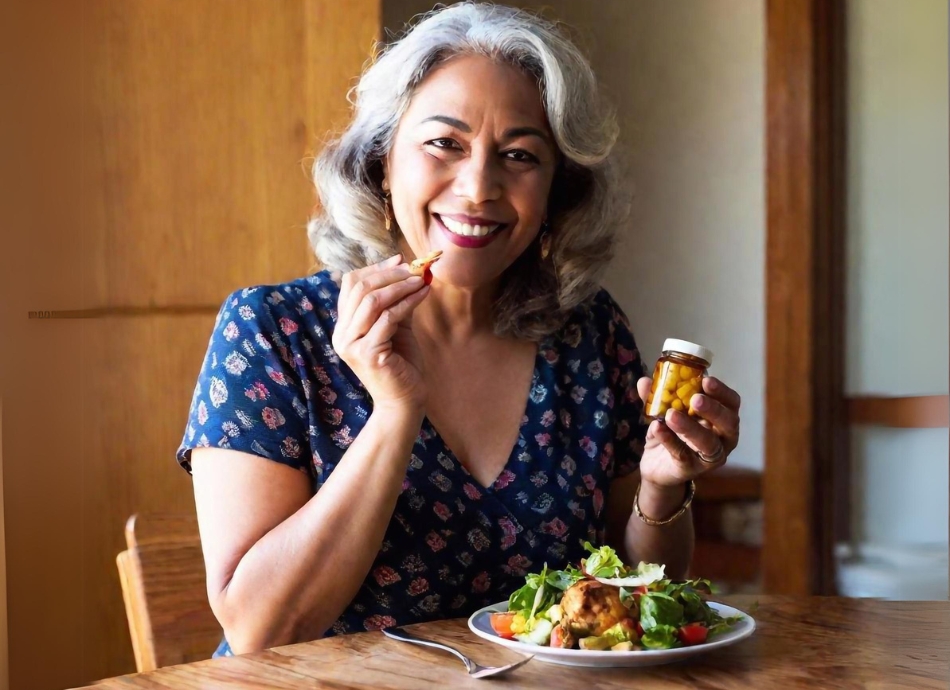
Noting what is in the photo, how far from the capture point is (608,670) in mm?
1092

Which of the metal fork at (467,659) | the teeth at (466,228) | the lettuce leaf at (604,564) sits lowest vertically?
the metal fork at (467,659)

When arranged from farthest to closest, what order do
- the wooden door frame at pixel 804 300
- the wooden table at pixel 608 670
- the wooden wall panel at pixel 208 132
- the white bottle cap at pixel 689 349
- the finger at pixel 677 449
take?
the wooden door frame at pixel 804 300, the wooden wall panel at pixel 208 132, the finger at pixel 677 449, the white bottle cap at pixel 689 349, the wooden table at pixel 608 670

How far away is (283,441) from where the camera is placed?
146 centimetres

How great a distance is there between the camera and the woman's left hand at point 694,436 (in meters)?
1.37

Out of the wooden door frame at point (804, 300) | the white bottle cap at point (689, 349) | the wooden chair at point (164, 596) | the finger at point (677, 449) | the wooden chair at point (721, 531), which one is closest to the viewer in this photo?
the white bottle cap at point (689, 349)

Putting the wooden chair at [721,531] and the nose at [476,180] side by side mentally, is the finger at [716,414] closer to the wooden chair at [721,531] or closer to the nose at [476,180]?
the nose at [476,180]

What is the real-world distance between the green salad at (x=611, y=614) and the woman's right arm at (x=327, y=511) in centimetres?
25

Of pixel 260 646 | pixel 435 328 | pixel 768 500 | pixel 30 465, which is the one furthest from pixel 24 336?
pixel 768 500

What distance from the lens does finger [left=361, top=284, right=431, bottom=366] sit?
53.7 inches

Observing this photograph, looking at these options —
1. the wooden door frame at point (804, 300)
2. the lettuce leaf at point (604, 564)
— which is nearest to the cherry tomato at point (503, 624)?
the lettuce leaf at point (604, 564)

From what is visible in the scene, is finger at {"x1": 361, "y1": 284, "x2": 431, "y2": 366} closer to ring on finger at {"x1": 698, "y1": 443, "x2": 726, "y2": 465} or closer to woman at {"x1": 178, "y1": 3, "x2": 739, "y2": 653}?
woman at {"x1": 178, "y1": 3, "x2": 739, "y2": 653}

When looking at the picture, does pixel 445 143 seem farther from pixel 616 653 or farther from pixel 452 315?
pixel 616 653

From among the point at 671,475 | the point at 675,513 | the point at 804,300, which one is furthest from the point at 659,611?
the point at 804,300

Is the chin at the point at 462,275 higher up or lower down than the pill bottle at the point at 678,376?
higher up
